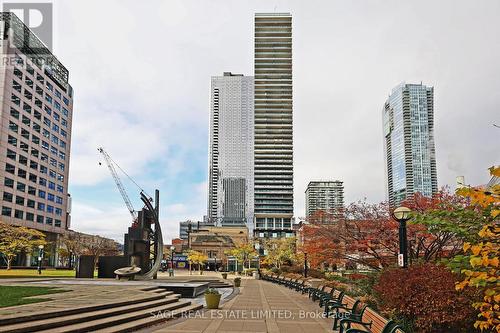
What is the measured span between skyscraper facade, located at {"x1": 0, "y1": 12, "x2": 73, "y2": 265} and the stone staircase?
6784 cm

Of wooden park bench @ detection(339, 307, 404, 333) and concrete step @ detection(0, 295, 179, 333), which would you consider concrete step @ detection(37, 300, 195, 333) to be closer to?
Result: concrete step @ detection(0, 295, 179, 333)

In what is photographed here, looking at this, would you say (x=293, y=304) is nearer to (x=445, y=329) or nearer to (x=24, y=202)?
(x=445, y=329)

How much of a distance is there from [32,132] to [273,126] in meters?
85.7

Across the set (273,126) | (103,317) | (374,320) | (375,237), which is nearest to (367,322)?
(374,320)

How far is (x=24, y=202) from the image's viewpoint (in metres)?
79.0

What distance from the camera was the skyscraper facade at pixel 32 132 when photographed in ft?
248

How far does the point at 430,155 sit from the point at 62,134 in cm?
14360

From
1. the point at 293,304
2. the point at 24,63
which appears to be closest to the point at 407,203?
the point at 293,304

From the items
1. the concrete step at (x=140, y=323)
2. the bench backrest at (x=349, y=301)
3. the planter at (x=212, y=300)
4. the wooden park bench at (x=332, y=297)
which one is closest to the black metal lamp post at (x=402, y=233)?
the bench backrest at (x=349, y=301)

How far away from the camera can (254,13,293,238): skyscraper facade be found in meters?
146

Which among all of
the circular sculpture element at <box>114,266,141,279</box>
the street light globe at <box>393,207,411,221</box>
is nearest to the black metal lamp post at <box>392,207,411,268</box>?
the street light globe at <box>393,207,411,221</box>

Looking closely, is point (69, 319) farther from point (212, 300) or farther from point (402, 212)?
point (402, 212)

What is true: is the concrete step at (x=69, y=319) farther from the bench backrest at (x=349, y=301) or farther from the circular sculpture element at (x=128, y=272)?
the circular sculpture element at (x=128, y=272)

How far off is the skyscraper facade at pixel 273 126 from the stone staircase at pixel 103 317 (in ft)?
410
